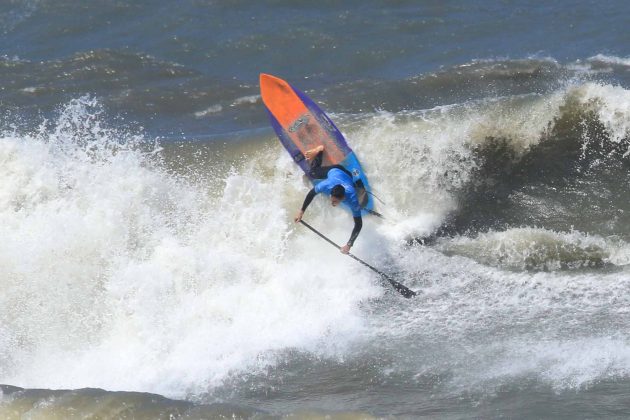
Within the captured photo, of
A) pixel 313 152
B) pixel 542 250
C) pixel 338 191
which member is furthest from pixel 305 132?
pixel 542 250

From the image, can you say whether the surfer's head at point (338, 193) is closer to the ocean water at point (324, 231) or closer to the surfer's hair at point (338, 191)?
the surfer's hair at point (338, 191)

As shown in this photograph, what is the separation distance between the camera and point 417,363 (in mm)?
7895

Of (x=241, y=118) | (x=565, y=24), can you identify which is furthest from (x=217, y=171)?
(x=565, y=24)

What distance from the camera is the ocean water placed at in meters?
7.69

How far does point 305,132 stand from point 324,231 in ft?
4.50

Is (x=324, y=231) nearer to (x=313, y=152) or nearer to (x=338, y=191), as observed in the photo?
(x=313, y=152)

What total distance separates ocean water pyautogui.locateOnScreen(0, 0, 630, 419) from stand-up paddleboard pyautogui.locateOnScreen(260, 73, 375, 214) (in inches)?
13.7

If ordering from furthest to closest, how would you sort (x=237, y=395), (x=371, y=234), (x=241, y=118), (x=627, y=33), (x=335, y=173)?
(x=627, y=33) → (x=241, y=118) → (x=371, y=234) → (x=335, y=173) → (x=237, y=395)

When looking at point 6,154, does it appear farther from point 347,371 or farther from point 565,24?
point 565,24

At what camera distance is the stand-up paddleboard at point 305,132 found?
36.0ft

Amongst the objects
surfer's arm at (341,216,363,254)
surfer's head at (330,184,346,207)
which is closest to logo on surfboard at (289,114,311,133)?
surfer's head at (330,184,346,207)

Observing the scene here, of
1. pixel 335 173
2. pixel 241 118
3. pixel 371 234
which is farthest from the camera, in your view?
pixel 241 118

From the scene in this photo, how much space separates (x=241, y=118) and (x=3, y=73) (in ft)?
17.7

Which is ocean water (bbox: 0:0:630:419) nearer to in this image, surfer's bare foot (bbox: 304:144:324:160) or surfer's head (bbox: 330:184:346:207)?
surfer's bare foot (bbox: 304:144:324:160)
